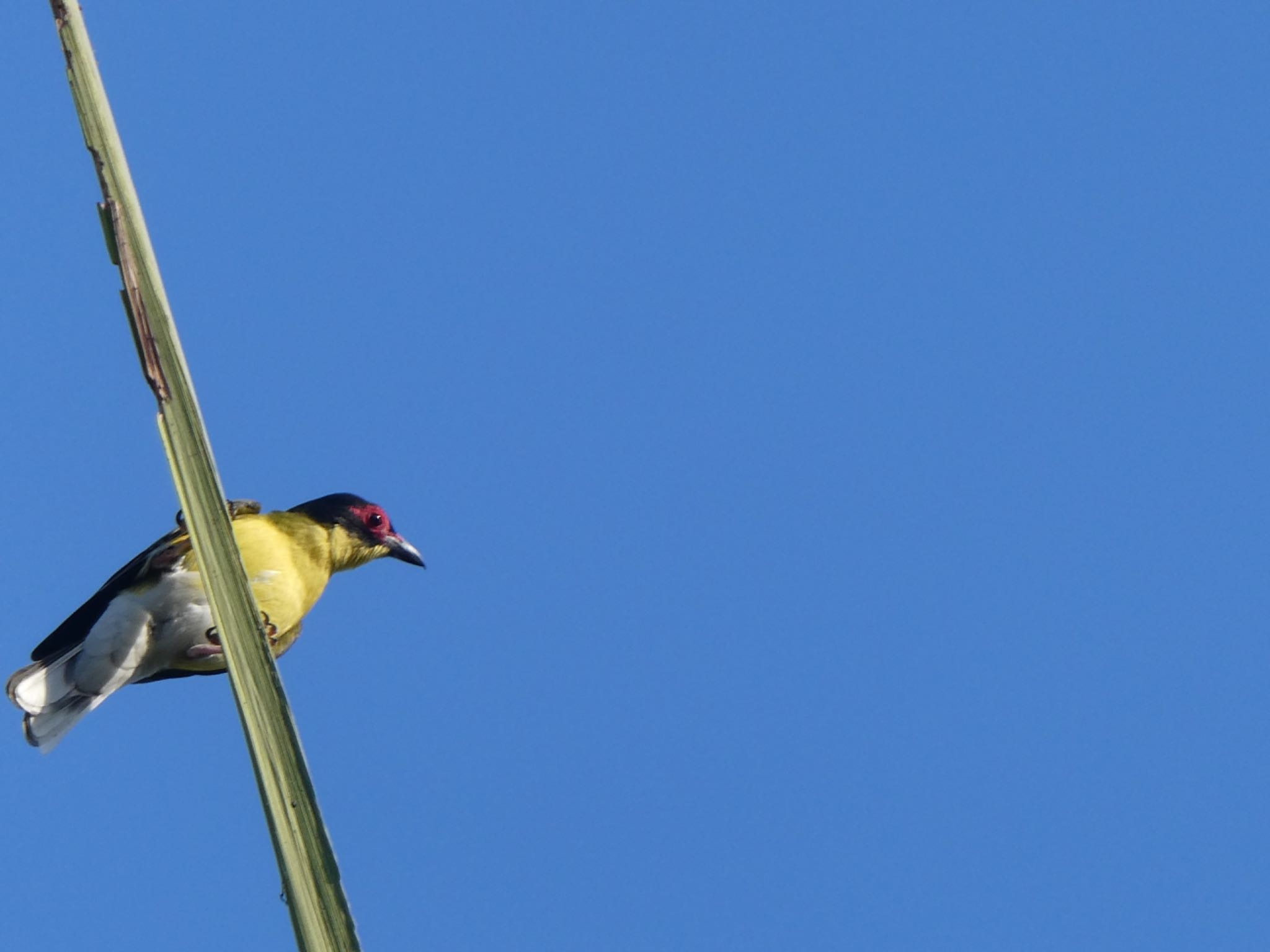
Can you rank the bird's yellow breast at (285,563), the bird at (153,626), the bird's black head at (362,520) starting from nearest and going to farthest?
the bird at (153,626) → the bird's yellow breast at (285,563) → the bird's black head at (362,520)

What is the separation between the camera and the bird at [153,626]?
664 cm

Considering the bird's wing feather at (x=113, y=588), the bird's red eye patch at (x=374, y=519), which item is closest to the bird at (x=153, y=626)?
the bird's wing feather at (x=113, y=588)

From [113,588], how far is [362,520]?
1.54 m

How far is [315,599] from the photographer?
24.0ft

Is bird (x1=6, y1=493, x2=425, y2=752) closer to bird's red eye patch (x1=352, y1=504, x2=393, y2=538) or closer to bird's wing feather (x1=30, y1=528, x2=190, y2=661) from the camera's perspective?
bird's wing feather (x1=30, y1=528, x2=190, y2=661)

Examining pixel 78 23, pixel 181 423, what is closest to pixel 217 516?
pixel 181 423

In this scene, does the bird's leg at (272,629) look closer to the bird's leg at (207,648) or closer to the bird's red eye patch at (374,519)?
the bird's leg at (207,648)

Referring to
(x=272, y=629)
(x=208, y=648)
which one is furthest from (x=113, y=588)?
(x=272, y=629)

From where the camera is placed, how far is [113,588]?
6.80m

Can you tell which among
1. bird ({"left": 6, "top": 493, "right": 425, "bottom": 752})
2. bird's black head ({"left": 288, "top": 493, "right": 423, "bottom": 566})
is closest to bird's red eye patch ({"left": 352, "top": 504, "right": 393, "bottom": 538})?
bird's black head ({"left": 288, "top": 493, "right": 423, "bottom": 566})

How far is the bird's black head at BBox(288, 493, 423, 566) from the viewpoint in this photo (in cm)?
767

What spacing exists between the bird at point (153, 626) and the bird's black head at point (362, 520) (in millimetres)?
326

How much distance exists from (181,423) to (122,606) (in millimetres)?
4308

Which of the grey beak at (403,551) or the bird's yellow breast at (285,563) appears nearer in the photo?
the bird's yellow breast at (285,563)
